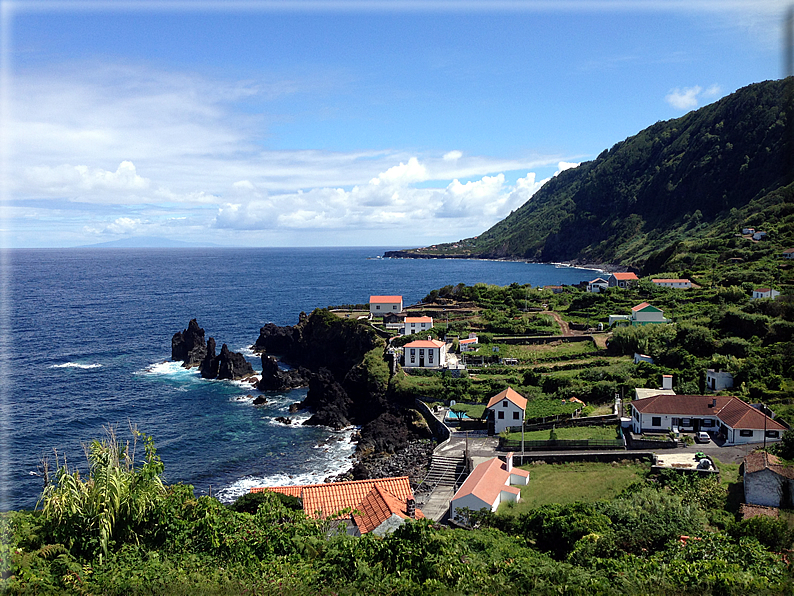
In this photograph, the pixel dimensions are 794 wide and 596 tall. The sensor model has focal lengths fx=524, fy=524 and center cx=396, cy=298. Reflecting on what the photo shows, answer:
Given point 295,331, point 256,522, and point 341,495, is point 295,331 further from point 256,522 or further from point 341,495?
point 256,522

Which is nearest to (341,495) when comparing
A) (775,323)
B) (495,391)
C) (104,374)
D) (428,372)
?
(495,391)

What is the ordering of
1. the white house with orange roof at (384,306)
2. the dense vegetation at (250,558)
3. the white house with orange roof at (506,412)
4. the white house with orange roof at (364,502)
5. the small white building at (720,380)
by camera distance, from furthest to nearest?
the white house with orange roof at (384,306) < the small white building at (720,380) < the white house with orange roof at (506,412) < the white house with orange roof at (364,502) < the dense vegetation at (250,558)

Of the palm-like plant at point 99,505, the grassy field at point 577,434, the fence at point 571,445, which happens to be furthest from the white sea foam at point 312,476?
the palm-like plant at point 99,505

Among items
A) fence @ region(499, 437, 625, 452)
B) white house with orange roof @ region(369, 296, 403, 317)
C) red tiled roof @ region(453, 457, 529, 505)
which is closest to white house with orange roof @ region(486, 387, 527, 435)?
fence @ region(499, 437, 625, 452)

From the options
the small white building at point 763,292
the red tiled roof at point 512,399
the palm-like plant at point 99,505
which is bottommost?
the red tiled roof at point 512,399

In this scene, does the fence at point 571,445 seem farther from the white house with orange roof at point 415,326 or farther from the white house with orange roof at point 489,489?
the white house with orange roof at point 415,326

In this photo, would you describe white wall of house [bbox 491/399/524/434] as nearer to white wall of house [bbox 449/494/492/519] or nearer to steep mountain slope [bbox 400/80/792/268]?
white wall of house [bbox 449/494/492/519]
